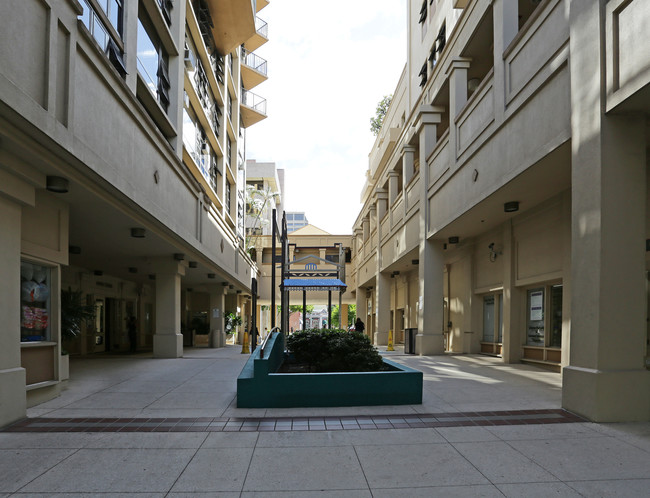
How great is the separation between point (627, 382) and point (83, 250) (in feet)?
47.2

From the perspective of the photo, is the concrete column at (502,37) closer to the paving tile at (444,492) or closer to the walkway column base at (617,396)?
the walkway column base at (617,396)

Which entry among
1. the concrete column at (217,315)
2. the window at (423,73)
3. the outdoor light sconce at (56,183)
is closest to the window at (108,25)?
the outdoor light sconce at (56,183)

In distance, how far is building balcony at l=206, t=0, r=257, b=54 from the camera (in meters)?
22.9

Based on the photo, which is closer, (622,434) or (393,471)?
(393,471)

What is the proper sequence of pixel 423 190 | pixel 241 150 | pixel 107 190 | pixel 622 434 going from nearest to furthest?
pixel 622 434 < pixel 107 190 < pixel 423 190 < pixel 241 150

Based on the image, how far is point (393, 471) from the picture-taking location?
4.95 meters

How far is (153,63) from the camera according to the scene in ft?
47.2

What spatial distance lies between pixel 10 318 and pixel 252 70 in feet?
104

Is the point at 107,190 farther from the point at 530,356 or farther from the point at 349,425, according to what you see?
the point at 530,356

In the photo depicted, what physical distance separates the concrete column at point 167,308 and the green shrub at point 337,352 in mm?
7817

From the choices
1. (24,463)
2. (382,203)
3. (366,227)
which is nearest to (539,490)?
(24,463)

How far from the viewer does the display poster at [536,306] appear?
526 inches

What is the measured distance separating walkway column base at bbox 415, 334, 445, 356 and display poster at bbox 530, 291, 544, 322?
14.1 ft

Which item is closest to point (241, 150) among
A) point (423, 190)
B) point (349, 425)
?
point (423, 190)
